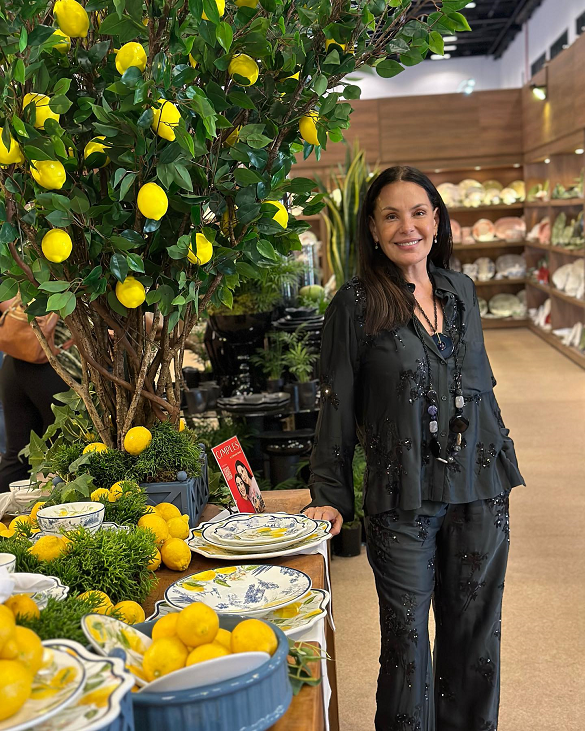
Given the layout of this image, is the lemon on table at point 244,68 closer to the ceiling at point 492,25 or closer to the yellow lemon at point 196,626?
the yellow lemon at point 196,626

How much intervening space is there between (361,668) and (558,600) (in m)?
0.96

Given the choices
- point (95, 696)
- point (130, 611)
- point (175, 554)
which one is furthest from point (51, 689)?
point (175, 554)

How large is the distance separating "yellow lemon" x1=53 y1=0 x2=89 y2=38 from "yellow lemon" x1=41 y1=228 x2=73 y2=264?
1.05ft

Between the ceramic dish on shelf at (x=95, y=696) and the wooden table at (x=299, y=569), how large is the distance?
276 mm

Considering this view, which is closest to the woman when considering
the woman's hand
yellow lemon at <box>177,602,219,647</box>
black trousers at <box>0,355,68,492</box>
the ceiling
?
the woman's hand

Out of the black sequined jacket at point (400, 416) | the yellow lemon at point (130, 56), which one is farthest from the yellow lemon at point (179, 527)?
the yellow lemon at point (130, 56)

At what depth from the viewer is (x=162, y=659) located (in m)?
0.96

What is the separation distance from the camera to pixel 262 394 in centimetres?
379

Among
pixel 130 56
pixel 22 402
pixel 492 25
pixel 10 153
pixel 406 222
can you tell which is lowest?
pixel 22 402

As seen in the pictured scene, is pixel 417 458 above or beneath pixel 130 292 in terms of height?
beneath

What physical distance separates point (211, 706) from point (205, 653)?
3.2 inches

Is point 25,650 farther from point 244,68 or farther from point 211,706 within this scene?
point 244,68

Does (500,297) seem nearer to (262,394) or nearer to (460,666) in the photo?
(262,394)

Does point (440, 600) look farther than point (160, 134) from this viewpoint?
Yes
